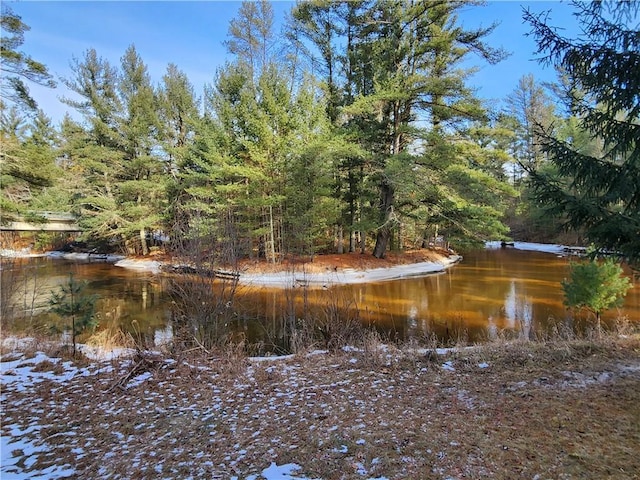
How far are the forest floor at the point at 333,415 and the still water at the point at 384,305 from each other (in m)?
1.69

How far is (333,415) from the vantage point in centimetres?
326

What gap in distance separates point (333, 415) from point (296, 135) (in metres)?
14.9

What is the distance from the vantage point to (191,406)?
356cm

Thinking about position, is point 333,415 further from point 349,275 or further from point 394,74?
point 394,74

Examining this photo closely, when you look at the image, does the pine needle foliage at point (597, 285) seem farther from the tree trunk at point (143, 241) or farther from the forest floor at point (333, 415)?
the tree trunk at point (143, 241)

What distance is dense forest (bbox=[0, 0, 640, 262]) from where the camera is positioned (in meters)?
15.0

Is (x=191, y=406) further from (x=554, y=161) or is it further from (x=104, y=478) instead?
(x=554, y=161)

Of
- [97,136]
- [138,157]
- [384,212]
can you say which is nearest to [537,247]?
[384,212]

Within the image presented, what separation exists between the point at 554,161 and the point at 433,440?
3.41 meters

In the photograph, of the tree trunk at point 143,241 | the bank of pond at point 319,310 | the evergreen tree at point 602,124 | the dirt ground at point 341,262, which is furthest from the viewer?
the tree trunk at point 143,241

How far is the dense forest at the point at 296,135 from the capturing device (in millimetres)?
15008

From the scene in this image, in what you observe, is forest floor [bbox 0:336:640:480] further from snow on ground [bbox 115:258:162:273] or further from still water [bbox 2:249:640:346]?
snow on ground [bbox 115:258:162:273]

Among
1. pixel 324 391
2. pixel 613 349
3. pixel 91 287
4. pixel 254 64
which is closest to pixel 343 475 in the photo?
pixel 324 391

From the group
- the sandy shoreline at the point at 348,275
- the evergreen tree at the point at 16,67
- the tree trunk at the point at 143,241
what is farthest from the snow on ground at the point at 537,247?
the evergreen tree at the point at 16,67
